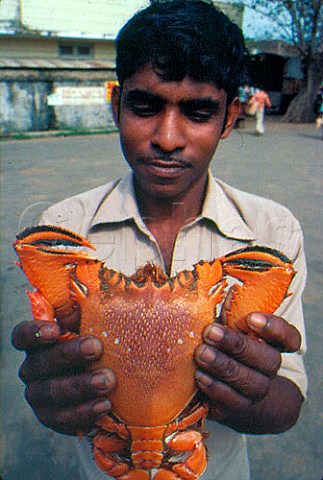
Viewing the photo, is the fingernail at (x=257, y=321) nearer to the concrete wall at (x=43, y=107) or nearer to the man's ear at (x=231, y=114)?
the man's ear at (x=231, y=114)

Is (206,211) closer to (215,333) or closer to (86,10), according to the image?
(215,333)

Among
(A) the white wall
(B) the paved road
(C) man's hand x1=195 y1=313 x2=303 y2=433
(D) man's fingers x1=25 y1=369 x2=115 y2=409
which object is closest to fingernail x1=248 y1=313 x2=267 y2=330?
(C) man's hand x1=195 y1=313 x2=303 y2=433

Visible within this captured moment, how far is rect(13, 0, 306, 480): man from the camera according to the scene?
48.1 inches

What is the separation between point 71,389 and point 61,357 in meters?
0.12

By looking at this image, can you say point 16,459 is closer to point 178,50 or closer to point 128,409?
point 128,409

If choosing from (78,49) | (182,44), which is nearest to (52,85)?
(78,49)

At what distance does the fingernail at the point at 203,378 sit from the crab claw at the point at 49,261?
0.43 metres

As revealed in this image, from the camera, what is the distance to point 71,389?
1.26 meters

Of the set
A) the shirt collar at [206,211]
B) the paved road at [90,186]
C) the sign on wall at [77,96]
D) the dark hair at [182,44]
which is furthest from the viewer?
the sign on wall at [77,96]

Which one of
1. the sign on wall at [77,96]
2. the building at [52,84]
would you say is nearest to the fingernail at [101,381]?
the building at [52,84]

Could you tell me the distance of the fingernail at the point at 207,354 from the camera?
3.90 feet

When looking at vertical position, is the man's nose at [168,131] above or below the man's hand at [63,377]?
above

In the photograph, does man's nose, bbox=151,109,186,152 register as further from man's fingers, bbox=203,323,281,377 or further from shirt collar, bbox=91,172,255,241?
man's fingers, bbox=203,323,281,377

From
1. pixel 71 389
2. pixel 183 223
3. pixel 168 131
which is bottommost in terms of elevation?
pixel 71 389
